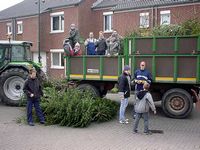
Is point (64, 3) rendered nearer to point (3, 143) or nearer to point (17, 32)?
point (17, 32)

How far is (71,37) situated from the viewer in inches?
508

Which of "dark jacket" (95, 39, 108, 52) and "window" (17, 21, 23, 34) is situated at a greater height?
"window" (17, 21, 23, 34)

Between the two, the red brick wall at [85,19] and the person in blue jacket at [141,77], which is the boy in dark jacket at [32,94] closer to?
the person in blue jacket at [141,77]

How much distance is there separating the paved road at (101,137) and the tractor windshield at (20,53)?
3711mm

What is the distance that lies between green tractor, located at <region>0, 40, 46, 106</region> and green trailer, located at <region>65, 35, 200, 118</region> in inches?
135

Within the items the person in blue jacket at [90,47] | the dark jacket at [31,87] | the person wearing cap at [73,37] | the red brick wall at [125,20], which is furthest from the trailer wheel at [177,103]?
the red brick wall at [125,20]

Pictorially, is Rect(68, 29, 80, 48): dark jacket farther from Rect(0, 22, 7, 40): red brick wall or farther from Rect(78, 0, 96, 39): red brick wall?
Rect(0, 22, 7, 40): red brick wall

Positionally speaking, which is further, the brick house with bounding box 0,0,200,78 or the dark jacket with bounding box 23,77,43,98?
the brick house with bounding box 0,0,200,78

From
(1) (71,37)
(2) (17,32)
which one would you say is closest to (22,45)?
(1) (71,37)

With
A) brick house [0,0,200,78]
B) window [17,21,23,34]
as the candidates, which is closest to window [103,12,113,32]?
brick house [0,0,200,78]

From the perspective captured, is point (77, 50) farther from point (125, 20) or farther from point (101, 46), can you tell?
point (125, 20)

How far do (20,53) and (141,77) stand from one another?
5.69 meters

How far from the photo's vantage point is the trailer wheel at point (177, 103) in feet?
36.3

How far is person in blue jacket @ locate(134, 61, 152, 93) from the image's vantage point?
426 inches
